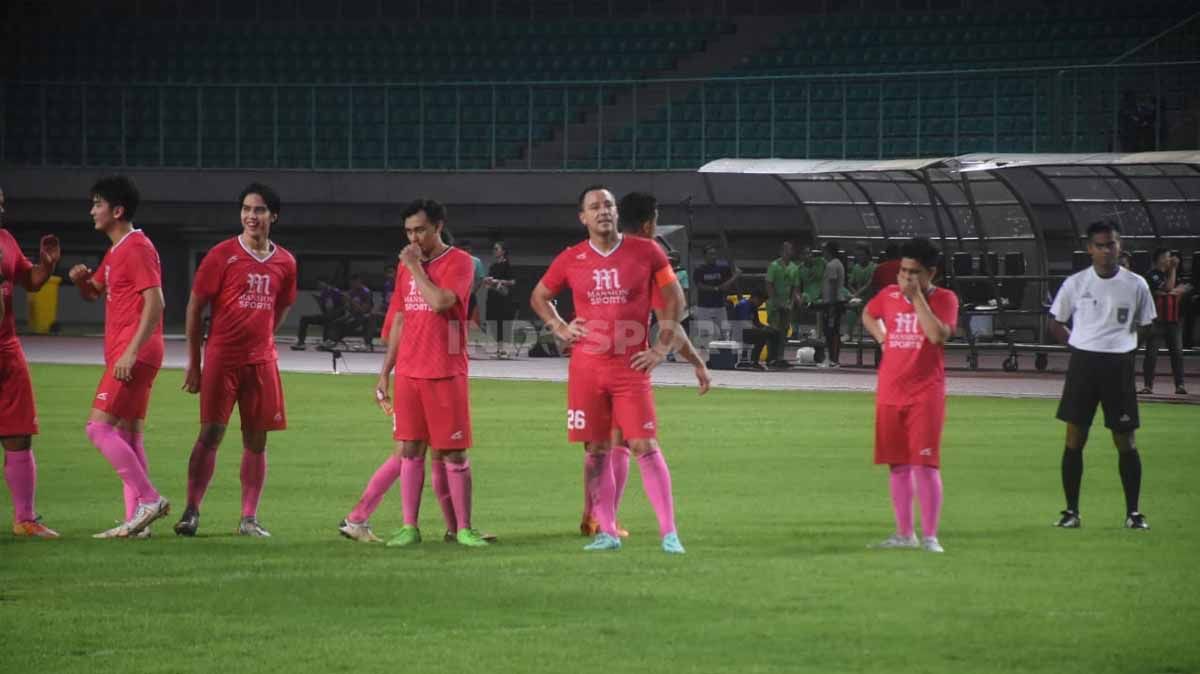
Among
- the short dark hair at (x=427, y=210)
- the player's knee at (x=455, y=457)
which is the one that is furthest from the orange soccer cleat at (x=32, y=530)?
the short dark hair at (x=427, y=210)

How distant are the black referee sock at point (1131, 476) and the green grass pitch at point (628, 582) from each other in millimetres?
279

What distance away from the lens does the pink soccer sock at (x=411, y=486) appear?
9867 millimetres

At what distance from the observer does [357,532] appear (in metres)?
10.0

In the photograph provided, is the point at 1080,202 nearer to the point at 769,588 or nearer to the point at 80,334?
the point at 769,588

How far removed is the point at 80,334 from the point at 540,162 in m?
11.2

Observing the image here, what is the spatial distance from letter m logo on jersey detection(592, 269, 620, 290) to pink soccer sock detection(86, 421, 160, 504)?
285 centimetres

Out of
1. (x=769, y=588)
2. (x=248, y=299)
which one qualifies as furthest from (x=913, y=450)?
(x=248, y=299)

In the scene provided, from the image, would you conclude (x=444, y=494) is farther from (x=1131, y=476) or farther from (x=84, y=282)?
(x=1131, y=476)

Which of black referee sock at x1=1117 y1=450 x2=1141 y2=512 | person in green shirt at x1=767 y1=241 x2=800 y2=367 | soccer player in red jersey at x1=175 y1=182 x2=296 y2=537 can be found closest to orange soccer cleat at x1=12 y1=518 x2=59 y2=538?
soccer player in red jersey at x1=175 y1=182 x2=296 y2=537

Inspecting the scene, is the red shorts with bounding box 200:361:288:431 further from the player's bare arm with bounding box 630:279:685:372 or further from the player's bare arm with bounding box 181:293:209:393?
the player's bare arm with bounding box 630:279:685:372

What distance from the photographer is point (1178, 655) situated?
275 inches

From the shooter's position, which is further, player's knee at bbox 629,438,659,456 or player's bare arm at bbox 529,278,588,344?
player's bare arm at bbox 529,278,588,344

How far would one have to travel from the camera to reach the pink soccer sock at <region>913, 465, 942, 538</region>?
9656 millimetres

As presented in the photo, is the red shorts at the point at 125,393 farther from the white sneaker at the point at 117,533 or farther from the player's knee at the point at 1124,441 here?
the player's knee at the point at 1124,441
